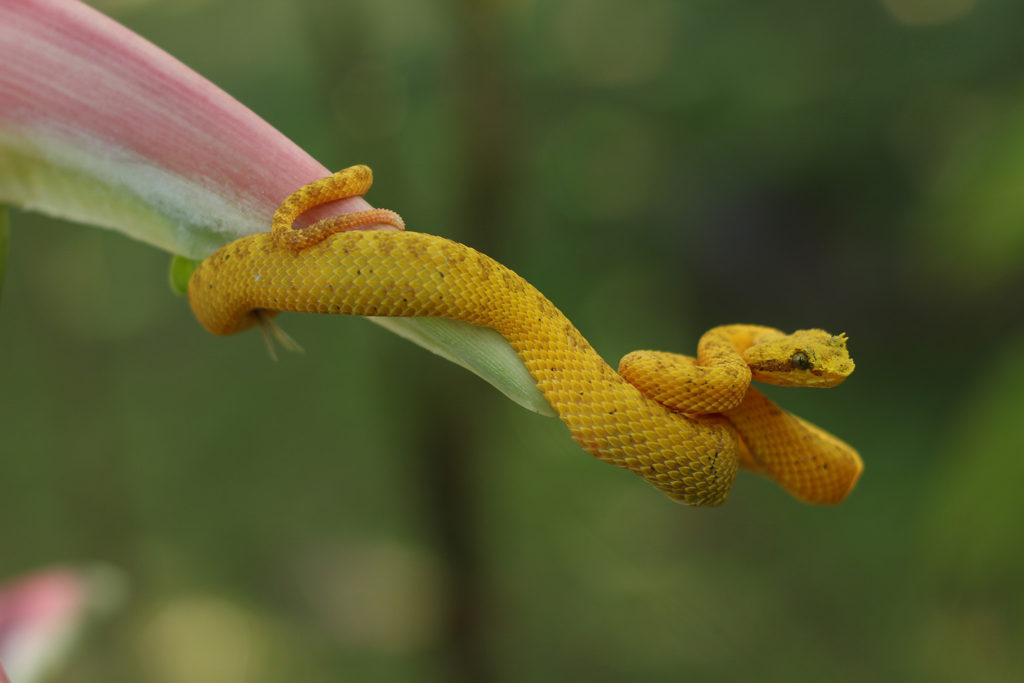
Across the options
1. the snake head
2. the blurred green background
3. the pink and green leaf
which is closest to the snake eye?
the snake head

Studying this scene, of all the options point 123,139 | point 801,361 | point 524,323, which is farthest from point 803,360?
point 123,139

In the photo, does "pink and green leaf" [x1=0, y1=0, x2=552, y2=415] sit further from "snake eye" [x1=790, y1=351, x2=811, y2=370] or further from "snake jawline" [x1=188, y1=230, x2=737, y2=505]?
"snake eye" [x1=790, y1=351, x2=811, y2=370]

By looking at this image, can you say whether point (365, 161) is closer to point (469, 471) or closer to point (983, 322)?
point (469, 471)

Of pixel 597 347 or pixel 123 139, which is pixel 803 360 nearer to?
pixel 123 139

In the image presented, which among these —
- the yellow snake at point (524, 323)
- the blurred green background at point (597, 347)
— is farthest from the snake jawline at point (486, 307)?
the blurred green background at point (597, 347)

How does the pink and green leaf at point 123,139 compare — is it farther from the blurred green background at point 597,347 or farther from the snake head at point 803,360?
the blurred green background at point 597,347
